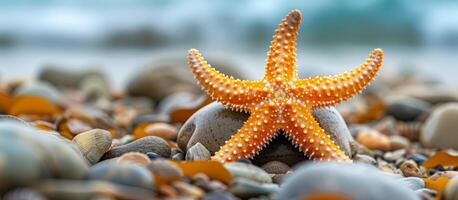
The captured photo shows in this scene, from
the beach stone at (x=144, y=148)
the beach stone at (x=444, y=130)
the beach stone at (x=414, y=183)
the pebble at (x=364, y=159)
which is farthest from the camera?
the beach stone at (x=444, y=130)

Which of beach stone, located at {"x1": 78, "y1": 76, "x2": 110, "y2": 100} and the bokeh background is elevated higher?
→ the bokeh background

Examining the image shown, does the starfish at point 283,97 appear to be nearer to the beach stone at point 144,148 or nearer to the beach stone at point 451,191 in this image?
the beach stone at point 144,148

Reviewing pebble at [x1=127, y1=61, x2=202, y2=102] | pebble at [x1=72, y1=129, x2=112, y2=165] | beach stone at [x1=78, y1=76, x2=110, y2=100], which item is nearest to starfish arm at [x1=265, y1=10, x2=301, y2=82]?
pebble at [x1=72, y1=129, x2=112, y2=165]

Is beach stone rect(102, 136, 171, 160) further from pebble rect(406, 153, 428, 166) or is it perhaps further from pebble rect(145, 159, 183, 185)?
pebble rect(406, 153, 428, 166)

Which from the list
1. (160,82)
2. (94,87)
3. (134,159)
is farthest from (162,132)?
(94,87)

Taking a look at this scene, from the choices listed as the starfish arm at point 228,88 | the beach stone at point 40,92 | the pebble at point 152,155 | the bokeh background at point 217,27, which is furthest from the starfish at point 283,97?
the bokeh background at point 217,27
